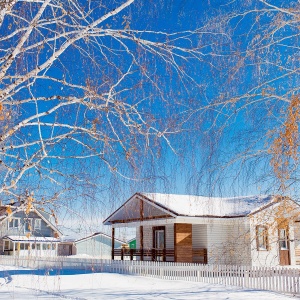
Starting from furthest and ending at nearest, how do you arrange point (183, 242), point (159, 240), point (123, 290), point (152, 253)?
point (159, 240) < point (152, 253) < point (183, 242) < point (123, 290)

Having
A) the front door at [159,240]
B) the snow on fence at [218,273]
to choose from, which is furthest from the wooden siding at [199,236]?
the snow on fence at [218,273]

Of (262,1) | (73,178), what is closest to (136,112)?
(73,178)

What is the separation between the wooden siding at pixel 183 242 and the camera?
2556cm

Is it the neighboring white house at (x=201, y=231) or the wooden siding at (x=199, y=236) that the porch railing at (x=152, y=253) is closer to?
the neighboring white house at (x=201, y=231)

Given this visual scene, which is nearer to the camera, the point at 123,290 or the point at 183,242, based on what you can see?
the point at 123,290

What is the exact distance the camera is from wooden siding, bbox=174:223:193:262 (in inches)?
1006

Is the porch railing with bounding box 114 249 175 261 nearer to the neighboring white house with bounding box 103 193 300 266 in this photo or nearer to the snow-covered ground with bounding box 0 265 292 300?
the neighboring white house with bounding box 103 193 300 266

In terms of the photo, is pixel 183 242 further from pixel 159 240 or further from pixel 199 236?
pixel 159 240

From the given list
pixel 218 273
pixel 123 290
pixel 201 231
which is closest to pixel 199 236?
pixel 201 231

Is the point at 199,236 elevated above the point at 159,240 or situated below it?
above

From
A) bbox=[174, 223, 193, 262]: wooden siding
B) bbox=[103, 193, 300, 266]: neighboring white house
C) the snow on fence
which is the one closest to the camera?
the snow on fence

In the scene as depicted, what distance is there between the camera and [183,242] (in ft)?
84.8

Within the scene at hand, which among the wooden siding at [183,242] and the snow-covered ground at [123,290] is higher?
the wooden siding at [183,242]

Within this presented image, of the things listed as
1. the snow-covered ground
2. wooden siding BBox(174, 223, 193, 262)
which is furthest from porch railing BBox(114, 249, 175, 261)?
the snow-covered ground
